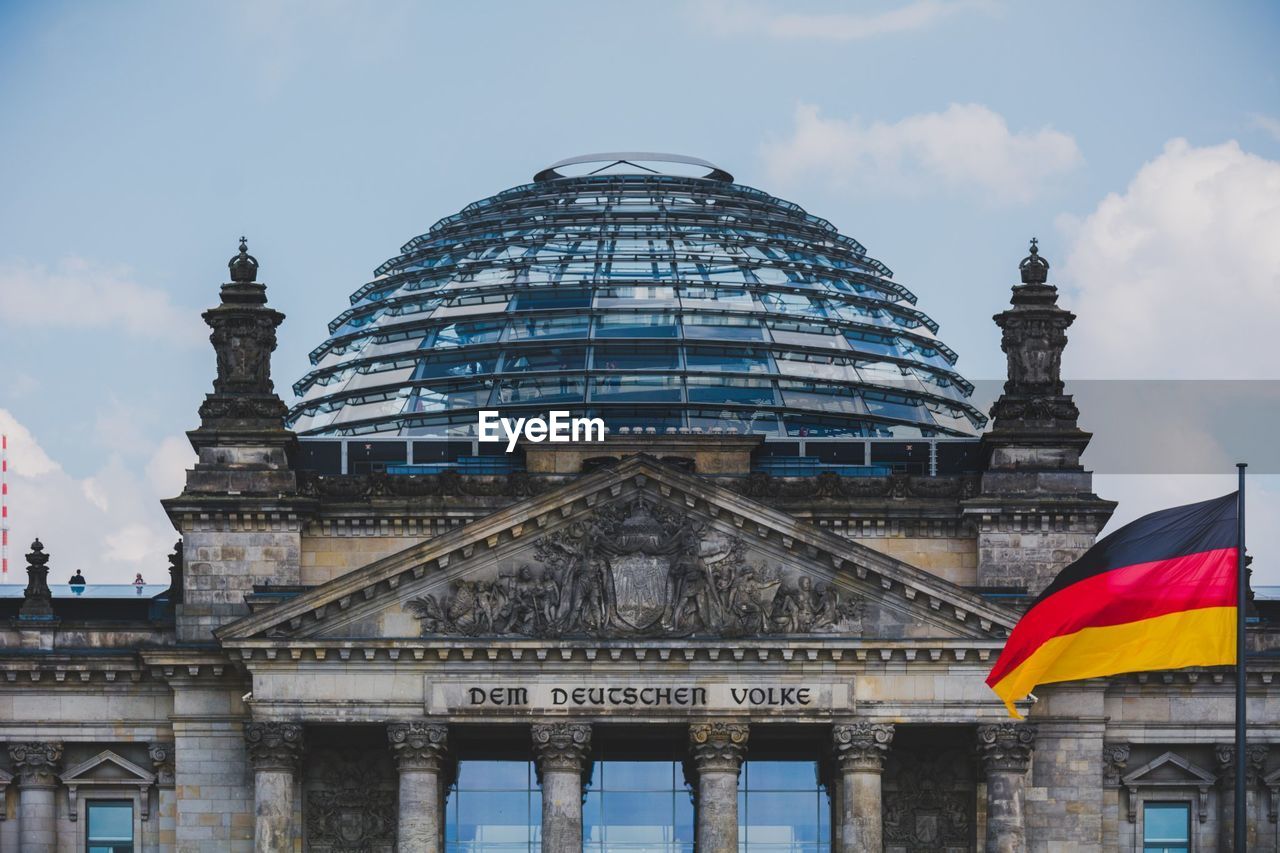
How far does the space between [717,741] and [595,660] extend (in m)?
3.51

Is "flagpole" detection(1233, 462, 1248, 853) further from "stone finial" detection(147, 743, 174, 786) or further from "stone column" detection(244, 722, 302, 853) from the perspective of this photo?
"stone finial" detection(147, 743, 174, 786)

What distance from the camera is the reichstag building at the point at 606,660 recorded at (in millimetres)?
88438

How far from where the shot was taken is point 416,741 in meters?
88.3

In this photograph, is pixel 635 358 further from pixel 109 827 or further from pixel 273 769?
pixel 109 827

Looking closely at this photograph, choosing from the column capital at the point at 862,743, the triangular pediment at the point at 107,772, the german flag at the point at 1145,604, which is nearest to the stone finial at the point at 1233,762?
the column capital at the point at 862,743

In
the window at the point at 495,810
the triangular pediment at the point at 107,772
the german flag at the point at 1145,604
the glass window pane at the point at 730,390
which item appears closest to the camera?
the german flag at the point at 1145,604

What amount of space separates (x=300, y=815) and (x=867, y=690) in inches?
557

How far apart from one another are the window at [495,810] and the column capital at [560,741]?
372 cm

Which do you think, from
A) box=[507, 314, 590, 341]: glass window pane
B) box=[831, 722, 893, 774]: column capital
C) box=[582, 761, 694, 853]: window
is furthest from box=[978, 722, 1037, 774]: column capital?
box=[507, 314, 590, 341]: glass window pane

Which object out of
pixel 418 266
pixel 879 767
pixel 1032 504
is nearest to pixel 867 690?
pixel 879 767

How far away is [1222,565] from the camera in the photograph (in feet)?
229

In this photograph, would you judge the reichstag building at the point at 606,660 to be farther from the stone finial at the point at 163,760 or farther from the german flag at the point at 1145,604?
the german flag at the point at 1145,604

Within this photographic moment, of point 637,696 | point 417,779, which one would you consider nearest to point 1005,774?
point 637,696

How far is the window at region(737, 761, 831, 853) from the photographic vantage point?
9188cm
